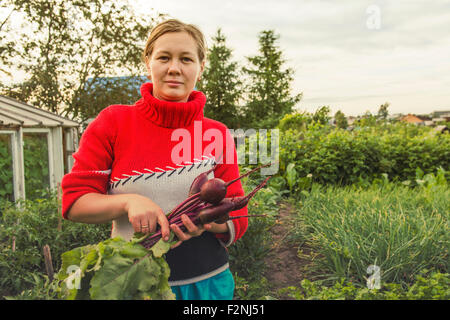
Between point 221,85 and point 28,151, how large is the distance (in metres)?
17.3

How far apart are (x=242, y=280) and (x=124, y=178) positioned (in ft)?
6.26

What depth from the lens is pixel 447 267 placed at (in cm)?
288

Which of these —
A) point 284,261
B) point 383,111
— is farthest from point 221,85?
point 284,261

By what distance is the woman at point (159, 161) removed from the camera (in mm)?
1140

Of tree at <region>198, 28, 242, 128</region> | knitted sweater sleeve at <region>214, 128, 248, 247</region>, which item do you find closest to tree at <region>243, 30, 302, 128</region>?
tree at <region>198, 28, 242, 128</region>

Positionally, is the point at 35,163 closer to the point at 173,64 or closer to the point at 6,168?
the point at 6,168

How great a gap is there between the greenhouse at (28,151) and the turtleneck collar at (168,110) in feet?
13.7

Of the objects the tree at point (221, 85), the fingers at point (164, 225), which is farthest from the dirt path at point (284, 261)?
the tree at point (221, 85)

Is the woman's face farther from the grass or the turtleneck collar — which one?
the grass

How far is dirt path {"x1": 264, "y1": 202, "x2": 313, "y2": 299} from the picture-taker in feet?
10.1

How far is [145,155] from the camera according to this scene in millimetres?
1234

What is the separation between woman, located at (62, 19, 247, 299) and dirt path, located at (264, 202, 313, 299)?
1.77 metres
